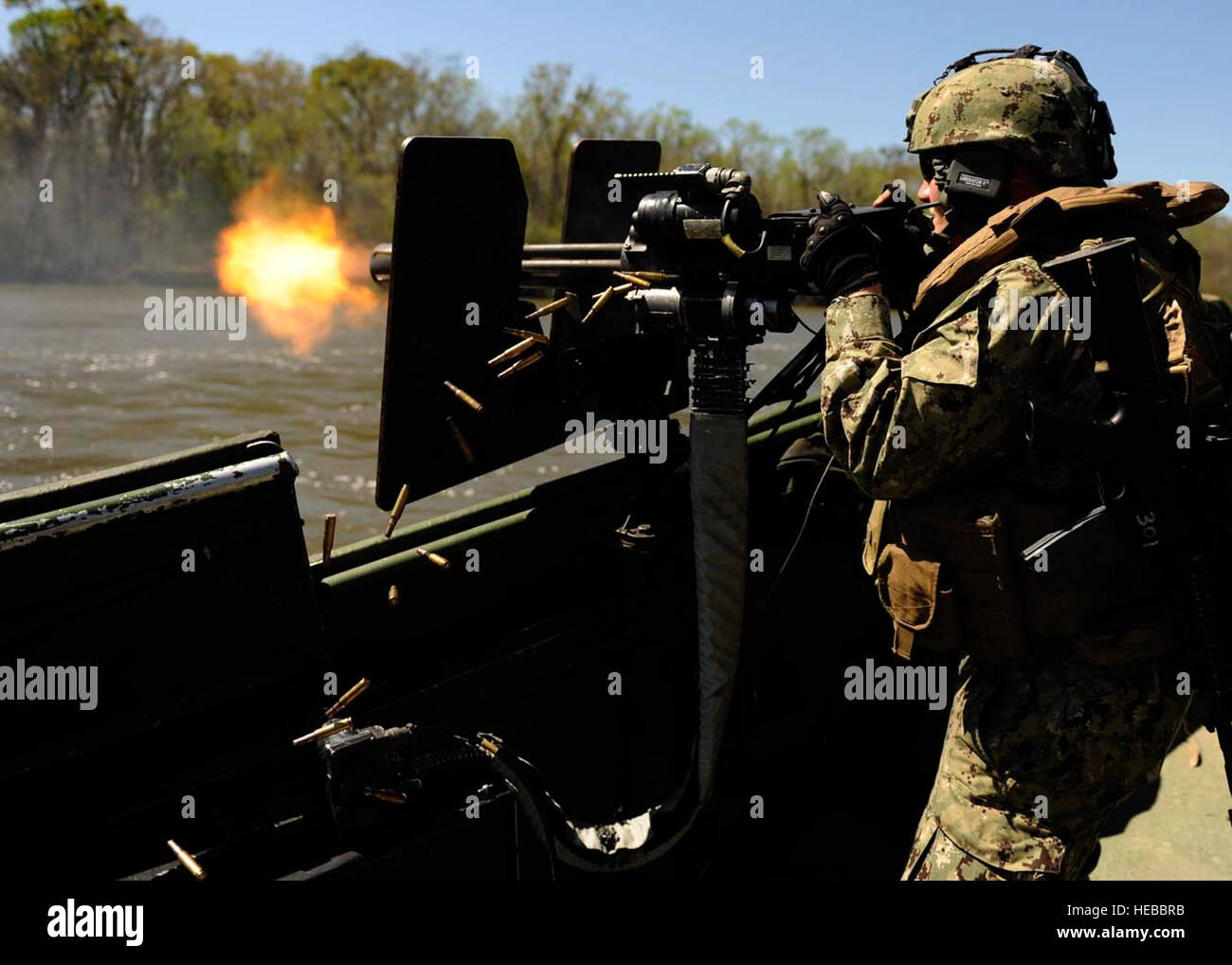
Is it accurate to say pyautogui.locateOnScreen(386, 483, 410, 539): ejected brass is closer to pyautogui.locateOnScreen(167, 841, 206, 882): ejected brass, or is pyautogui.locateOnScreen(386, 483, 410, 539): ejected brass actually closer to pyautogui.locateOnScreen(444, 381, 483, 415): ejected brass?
pyautogui.locateOnScreen(444, 381, 483, 415): ejected brass

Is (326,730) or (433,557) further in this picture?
(433,557)

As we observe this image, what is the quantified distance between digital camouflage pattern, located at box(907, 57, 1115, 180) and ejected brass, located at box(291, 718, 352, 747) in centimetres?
185

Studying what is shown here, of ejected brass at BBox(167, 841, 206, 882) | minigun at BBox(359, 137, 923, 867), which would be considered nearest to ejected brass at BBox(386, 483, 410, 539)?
minigun at BBox(359, 137, 923, 867)

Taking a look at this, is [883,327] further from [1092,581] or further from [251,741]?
[251,741]

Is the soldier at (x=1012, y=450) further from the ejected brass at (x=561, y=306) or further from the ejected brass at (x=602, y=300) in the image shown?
the ejected brass at (x=561, y=306)

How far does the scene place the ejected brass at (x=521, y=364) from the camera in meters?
3.20

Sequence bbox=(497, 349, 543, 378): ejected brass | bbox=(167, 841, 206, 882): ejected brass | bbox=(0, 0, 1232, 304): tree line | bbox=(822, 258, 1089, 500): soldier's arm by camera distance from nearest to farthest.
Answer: bbox=(167, 841, 206, 882): ejected brass < bbox=(822, 258, 1089, 500): soldier's arm < bbox=(497, 349, 543, 378): ejected brass < bbox=(0, 0, 1232, 304): tree line

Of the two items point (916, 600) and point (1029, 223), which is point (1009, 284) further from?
point (916, 600)

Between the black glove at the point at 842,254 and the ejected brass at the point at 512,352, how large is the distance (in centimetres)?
75

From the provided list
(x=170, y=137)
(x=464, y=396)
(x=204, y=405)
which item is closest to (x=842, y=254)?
(x=464, y=396)

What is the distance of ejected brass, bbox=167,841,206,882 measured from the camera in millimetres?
2139

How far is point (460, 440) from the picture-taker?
3.16 metres

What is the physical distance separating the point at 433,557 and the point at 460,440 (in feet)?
Result: 1.03
